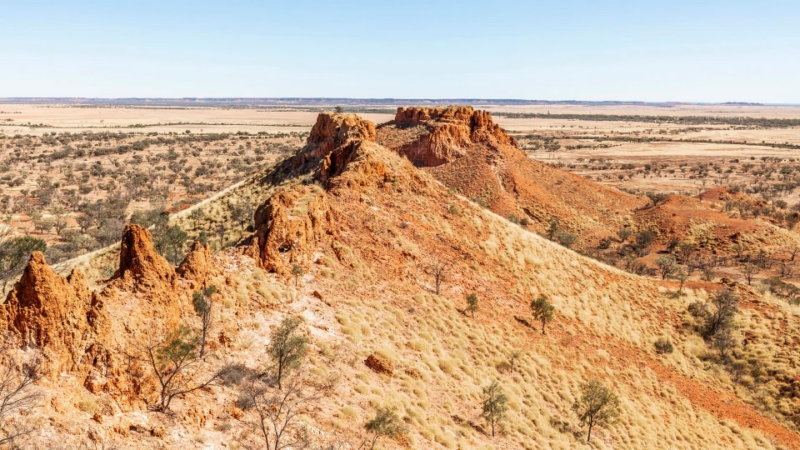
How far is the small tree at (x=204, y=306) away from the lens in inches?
480

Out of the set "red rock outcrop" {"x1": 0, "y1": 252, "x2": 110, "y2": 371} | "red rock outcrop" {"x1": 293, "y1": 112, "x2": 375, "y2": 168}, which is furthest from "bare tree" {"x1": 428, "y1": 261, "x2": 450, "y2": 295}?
"red rock outcrop" {"x1": 293, "y1": 112, "x2": 375, "y2": 168}

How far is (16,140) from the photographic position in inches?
4803

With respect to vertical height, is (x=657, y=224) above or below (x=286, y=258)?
below

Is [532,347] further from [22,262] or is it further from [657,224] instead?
[657,224]

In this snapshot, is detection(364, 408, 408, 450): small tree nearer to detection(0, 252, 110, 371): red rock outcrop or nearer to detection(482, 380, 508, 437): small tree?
detection(482, 380, 508, 437): small tree

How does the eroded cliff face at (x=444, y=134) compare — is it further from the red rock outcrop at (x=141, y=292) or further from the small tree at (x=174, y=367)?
the small tree at (x=174, y=367)

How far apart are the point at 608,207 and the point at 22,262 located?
189ft

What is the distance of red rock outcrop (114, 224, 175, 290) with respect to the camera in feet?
39.5

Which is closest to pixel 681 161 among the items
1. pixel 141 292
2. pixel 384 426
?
pixel 384 426

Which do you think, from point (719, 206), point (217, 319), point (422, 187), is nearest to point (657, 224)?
point (719, 206)

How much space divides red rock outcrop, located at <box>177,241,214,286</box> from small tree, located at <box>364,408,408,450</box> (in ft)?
20.7

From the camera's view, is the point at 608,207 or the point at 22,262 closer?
the point at 22,262

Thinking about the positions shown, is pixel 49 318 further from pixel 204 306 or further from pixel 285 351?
pixel 285 351

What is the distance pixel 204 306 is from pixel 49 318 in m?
3.74
